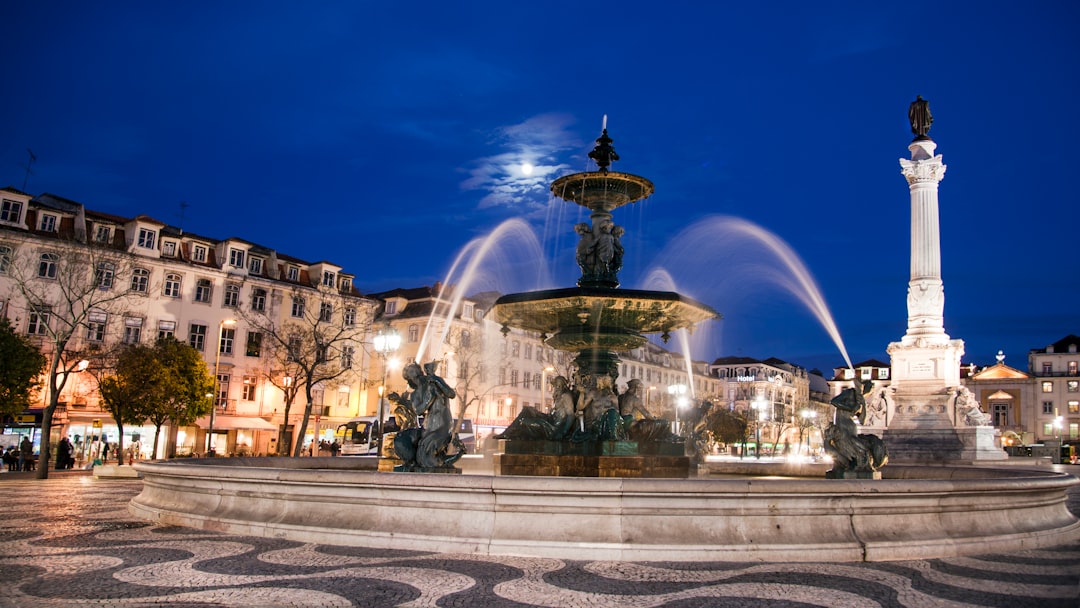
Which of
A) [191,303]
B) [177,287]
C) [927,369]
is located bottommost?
[927,369]


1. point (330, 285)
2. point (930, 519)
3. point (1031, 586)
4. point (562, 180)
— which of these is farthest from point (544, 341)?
point (330, 285)

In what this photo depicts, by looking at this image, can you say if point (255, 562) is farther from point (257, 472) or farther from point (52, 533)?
point (52, 533)

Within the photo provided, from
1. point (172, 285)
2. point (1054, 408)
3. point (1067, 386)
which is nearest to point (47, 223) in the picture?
point (172, 285)

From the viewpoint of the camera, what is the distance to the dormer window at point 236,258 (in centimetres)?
5191

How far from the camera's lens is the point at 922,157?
39.3m

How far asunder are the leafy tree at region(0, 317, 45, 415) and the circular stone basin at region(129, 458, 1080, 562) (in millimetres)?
30441

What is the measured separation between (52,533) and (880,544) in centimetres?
893

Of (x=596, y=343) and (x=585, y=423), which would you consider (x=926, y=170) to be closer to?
(x=596, y=343)

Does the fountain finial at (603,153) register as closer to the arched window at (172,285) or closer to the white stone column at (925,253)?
the white stone column at (925,253)

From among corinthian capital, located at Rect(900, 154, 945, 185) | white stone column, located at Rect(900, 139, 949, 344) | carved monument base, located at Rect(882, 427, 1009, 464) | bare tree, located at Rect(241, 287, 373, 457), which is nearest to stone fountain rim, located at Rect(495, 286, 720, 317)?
carved monument base, located at Rect(882, 427, 1009, 464)

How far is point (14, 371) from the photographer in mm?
33625

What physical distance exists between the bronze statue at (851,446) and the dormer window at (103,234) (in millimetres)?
44643

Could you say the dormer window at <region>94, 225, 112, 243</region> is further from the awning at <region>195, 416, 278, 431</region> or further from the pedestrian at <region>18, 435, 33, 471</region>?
the pedestrian at <region>18, 435, 33, 471</region>

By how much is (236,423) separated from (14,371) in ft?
53.7
